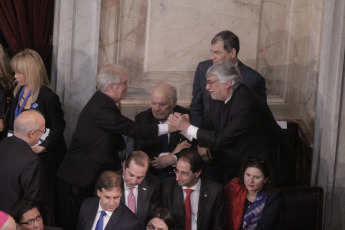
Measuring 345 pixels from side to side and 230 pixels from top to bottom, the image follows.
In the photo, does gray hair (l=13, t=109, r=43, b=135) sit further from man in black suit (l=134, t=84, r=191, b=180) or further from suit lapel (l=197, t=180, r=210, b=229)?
suit lapel (l=197, t=180, r=210, b=229)

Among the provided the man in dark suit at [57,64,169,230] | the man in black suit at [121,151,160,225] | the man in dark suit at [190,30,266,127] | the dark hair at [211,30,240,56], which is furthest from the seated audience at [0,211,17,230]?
the dark hair at [211,30,240,56]

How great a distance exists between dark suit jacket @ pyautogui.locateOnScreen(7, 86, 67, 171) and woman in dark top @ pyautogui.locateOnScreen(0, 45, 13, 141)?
7cm

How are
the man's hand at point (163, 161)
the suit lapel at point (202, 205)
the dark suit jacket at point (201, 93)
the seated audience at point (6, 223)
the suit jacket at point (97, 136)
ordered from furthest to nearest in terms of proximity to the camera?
the dark suit jacket at point (201, 93)
the man's hand at point (163, 161)
the suit jacket at point (97, 136)
the suit lapel at point (202, 205)
the seated audience at point (6, 223)

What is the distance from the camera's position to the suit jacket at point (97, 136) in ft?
19.4

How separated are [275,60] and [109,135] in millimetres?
1988

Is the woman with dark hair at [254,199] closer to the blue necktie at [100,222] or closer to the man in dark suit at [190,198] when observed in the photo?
the man in dark suit at [190,198]

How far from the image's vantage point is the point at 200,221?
5.77 meters

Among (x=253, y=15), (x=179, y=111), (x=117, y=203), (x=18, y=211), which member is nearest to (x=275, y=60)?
(x=253, y=15)

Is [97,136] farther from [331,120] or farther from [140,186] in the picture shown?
[331,120]

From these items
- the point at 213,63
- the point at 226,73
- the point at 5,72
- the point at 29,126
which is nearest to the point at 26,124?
the point at 29,126

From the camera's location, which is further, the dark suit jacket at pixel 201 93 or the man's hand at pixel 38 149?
the dark suit jacket at pixel 201 93

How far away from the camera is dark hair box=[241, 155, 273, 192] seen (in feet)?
19.0

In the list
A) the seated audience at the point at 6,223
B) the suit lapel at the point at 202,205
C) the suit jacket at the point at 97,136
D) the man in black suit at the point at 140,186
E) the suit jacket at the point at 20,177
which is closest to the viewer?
the seated audience at the point at 6,223

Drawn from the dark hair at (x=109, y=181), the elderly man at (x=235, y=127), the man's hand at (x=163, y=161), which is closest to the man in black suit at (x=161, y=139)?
the man's hand at (x=163, y=161)
